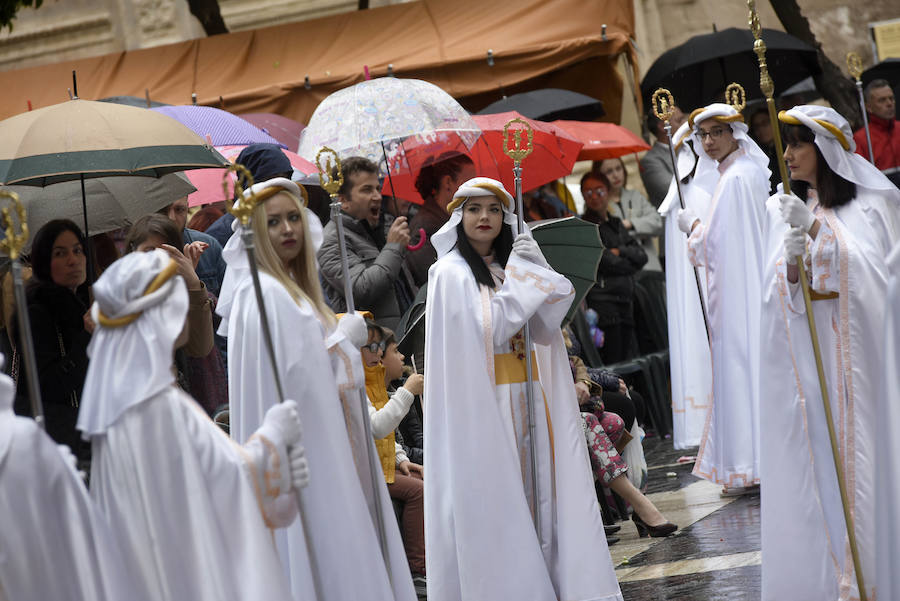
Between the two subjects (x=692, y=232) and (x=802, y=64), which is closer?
(x=692, y=232)

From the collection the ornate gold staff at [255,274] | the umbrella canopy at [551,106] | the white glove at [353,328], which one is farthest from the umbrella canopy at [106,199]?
the umbrella canopy at [551,106]

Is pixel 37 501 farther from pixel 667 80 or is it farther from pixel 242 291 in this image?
pixel 667 80

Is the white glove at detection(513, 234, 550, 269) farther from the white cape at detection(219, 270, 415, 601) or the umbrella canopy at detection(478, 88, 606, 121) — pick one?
the umbrella canopy at detection(478, 88, 606, 121)

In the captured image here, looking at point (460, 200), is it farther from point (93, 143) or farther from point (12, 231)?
point (12, 231)

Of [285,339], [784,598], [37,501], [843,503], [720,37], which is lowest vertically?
[784,598]

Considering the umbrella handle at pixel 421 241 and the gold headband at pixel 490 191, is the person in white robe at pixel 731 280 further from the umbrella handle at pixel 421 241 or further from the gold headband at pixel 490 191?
the gold headband at pixel 490 191

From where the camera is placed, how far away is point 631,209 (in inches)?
483

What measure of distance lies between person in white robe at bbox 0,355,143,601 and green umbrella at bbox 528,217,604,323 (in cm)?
361

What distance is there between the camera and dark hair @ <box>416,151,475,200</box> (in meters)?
7.87

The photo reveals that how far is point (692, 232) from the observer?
911 cm

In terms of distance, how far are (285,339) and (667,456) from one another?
608 cm

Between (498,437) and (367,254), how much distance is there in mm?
2007

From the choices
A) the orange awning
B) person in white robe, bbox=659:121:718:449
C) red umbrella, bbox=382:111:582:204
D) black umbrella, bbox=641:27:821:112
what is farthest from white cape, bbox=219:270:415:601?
the orange awning

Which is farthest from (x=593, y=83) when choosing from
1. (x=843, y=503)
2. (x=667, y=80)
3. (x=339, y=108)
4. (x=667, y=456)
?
(x=843, y=503)
